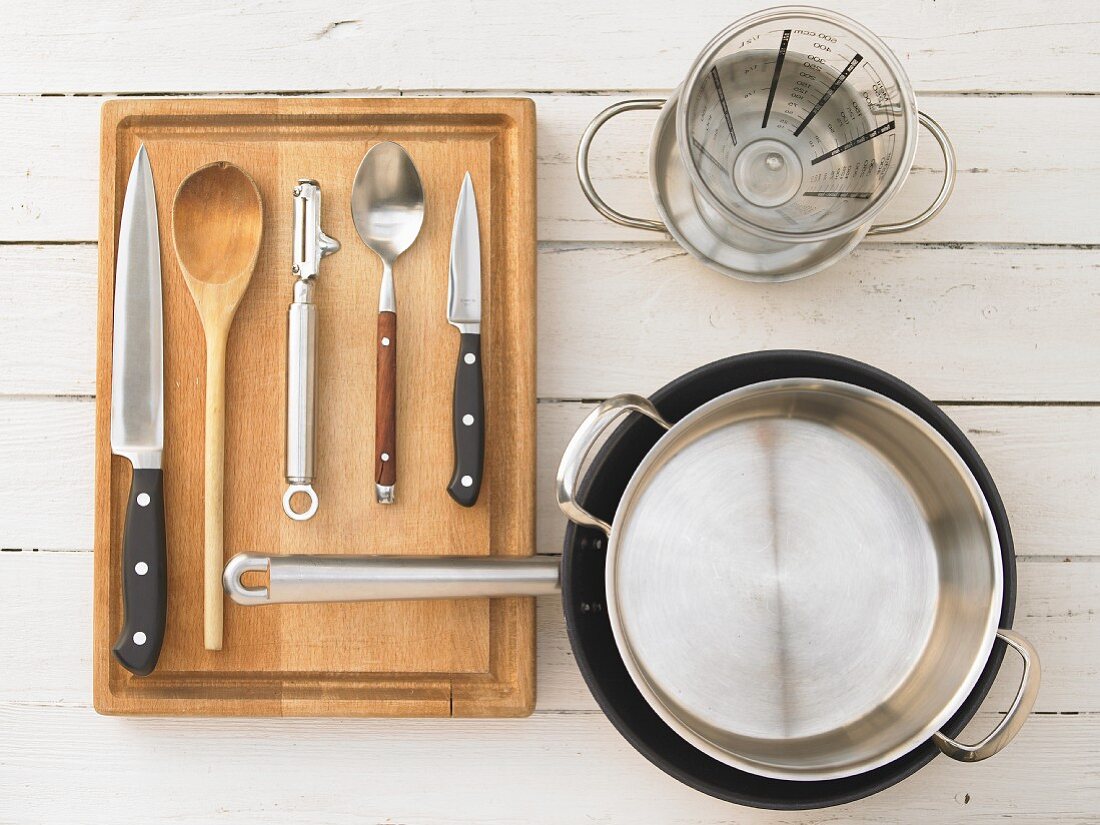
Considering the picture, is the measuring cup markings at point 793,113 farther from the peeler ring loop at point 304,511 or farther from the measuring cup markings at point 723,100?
the peeler ring loop at point 304,511

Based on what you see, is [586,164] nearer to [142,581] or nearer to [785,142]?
[785,142]

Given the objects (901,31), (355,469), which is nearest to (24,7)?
(355,469)

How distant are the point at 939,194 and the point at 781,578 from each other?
0.29 m

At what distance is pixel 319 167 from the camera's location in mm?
595

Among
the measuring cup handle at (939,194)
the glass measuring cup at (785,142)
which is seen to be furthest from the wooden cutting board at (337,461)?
the measuring cup handle at (939,194)

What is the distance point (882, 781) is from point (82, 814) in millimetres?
558

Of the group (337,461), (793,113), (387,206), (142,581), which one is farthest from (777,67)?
(142,581)

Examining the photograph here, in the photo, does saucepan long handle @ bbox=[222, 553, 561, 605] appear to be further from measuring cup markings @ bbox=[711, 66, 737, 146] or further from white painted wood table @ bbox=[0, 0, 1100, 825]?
measuring cup markings @ bbox=[711, 66, 737, 146]

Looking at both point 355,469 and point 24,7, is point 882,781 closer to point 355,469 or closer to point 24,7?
point 355,469

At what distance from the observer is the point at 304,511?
58 centimetres

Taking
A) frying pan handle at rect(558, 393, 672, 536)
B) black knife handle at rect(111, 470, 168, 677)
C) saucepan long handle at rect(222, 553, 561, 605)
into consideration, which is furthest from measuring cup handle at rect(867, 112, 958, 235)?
black knife handle at rect(111, 470, 168, 677)

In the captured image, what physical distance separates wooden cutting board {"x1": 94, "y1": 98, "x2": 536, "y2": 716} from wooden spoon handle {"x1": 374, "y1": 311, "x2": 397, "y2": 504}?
2 cm

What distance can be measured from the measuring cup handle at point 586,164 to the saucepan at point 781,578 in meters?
0.12

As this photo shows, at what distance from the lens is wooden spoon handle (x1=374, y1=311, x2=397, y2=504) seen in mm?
566
